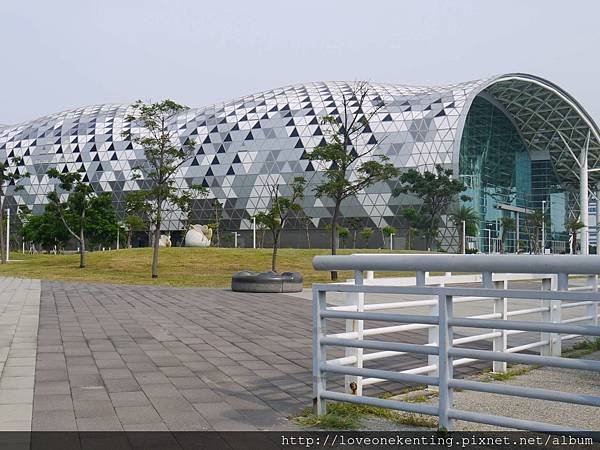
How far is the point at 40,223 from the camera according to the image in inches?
2566

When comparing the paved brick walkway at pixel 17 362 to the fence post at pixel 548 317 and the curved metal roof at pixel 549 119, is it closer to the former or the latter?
the fence post at pixel 548 317

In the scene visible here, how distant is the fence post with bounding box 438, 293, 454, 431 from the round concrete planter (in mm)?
15570

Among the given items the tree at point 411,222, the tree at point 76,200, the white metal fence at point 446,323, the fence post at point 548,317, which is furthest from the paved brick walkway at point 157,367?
the tree at point 411,222

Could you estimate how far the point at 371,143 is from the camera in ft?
211

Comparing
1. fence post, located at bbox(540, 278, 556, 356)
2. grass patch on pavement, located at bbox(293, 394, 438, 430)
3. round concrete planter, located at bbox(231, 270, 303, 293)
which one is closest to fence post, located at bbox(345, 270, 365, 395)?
grass patch on pavement, located at bbox(293, 394, 438, 430)

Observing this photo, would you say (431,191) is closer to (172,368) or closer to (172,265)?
(172,265)

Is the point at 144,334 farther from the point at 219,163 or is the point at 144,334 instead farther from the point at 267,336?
the point at 219,163

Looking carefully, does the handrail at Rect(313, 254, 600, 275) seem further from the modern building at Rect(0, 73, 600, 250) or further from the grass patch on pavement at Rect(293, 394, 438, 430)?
the modern building at Rect(0, 73, 600, 250)

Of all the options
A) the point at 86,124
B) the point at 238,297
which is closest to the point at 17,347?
the point at 238,297

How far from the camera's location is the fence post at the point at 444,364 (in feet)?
13.8

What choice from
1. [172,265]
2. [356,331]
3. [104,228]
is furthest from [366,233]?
[356,331]

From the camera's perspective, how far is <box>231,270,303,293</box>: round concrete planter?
778 inches

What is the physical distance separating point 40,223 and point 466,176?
43.8m

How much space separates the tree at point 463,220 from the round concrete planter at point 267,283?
4093 cm
